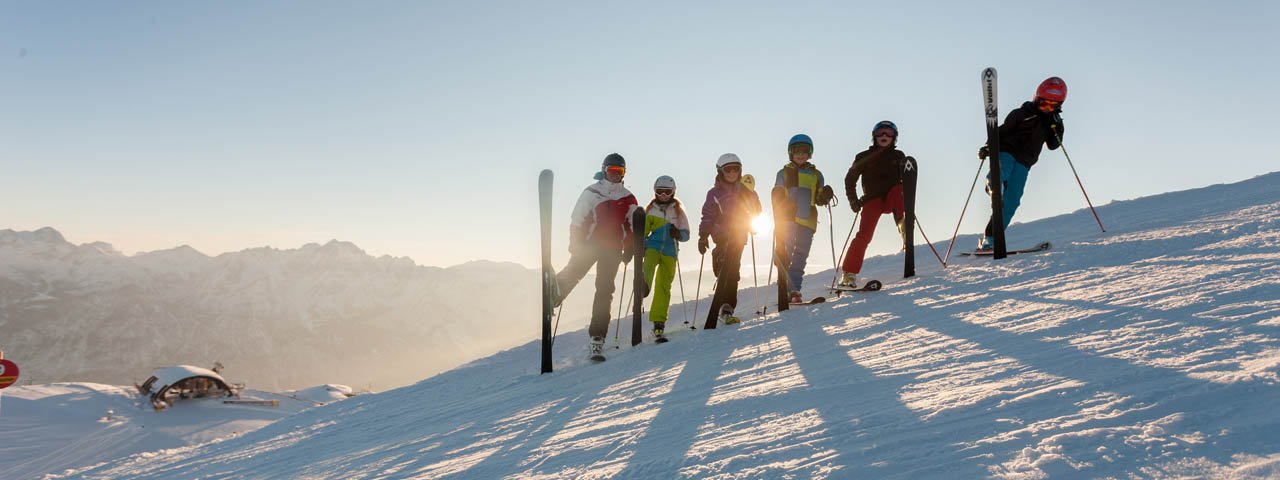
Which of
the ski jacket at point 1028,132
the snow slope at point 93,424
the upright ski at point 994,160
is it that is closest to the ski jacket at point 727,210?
the upright ski at point 994,160

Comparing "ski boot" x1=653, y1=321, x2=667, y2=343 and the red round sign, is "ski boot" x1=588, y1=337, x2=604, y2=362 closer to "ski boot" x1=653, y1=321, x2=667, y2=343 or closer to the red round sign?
"ski boot" x1=653, y1=321, x2=667, y2=343

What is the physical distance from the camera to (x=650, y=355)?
22.1ft

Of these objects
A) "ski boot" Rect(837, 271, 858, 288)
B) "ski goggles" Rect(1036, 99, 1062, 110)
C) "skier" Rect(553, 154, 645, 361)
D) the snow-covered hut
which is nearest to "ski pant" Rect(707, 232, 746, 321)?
"skier" Rect(553, 154, 645, 361)

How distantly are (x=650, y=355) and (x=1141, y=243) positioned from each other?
4.65 metres

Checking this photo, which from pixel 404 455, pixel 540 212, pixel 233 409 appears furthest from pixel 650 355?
pixel 233 409

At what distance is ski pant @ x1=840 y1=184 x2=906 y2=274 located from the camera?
8.09m

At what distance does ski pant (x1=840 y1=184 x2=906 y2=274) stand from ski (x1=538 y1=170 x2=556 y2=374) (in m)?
3.32

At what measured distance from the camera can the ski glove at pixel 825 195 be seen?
26.5ft

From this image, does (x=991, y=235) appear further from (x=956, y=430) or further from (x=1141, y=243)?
(x=956, y=430)

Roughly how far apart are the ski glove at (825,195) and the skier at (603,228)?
2055 mm

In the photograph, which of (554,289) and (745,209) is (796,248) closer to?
(745,209)

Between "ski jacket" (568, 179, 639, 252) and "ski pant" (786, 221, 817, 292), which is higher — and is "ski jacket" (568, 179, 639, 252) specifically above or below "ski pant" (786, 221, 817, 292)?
above

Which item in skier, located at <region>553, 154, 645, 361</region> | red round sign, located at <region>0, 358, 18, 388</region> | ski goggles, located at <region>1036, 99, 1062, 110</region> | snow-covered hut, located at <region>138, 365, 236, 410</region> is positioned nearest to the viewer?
skier, located at <region>553, 154, 645, 361</region>

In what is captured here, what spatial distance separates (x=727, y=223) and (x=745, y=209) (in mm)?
282
